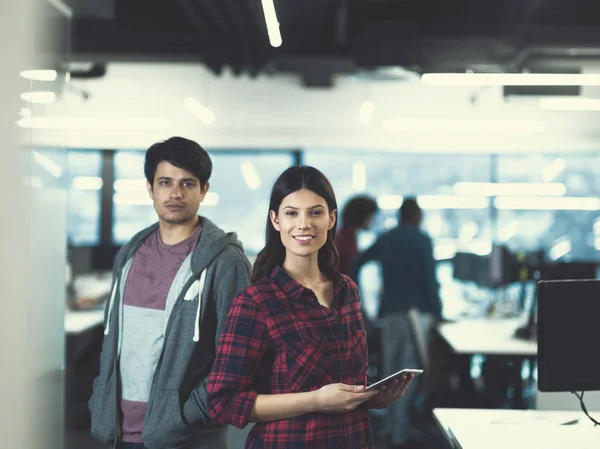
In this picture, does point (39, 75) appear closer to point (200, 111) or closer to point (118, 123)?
point (200, 111)

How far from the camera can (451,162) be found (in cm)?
741

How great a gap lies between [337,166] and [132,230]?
2.41 m

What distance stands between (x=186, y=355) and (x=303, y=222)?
0.53 m

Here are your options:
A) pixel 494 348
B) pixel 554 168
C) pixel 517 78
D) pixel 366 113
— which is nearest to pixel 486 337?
pixel 494 348

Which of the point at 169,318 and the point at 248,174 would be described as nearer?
the point at 169,318

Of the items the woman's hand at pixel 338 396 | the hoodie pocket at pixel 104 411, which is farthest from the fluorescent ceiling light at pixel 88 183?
the woman's hand at pixel 338 396

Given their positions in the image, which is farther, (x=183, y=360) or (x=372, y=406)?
(x=183, y=360)

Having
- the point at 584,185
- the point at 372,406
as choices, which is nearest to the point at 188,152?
the point at 372,406

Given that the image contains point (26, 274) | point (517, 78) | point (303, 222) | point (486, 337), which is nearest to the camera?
point (303, 222)

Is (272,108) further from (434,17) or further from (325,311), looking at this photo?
(325,311)

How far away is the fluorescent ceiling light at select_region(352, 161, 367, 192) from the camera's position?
7457 mm

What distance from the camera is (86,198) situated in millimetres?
7441

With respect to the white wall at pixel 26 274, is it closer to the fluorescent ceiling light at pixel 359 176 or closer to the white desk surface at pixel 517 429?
the white desk surface at pixel 517 429

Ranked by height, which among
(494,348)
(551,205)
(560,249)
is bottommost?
(494,348)
